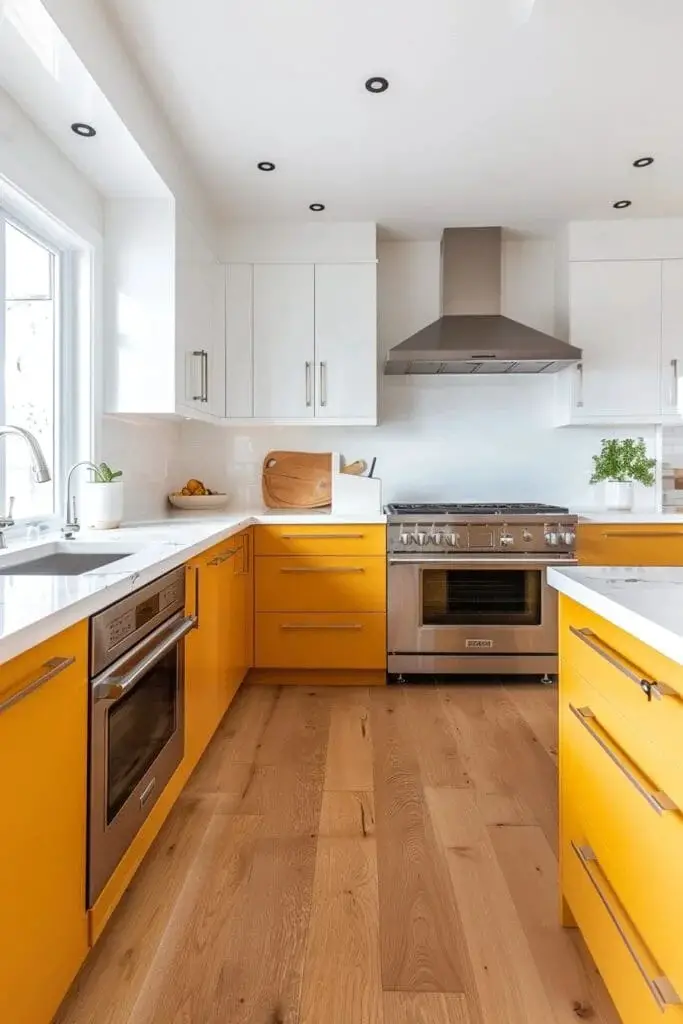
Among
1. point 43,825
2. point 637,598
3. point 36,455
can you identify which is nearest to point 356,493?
point 36,455

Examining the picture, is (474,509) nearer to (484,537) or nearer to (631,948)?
(484,537)

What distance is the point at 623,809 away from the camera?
3.63 ft

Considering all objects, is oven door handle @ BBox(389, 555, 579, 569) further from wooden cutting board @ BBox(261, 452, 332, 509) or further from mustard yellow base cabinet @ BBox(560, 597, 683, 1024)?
mustard yellow base cabinet @ BBox(560, 597, 683, 1024)

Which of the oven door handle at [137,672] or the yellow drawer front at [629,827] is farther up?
the oven door handle at [137,672]

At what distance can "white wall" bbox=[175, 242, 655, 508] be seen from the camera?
386 cm

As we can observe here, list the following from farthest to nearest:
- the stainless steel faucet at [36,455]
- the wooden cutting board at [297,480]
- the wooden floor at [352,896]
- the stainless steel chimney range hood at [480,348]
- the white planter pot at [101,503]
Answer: the wooden cutting board at [297,480] → the stainless steel chimney range hood at [480,348] → the white planter pot at [101,503] → the stainless steel faucet at [36,455] → the wooden floor at [352,896]

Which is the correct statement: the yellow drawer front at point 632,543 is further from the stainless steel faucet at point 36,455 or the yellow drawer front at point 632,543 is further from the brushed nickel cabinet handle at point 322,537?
the stainless steel faucet at point 36,455

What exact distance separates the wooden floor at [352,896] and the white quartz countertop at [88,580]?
2.63 feet

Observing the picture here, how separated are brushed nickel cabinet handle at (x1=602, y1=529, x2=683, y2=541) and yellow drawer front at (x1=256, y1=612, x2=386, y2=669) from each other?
1.24 metres

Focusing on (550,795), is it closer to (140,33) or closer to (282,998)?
(282,998)

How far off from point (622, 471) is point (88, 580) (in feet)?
10.1

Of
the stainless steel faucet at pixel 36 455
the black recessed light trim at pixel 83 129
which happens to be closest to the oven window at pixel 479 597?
the stainless steel faucet at pixel 36 455

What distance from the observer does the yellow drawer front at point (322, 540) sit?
10.6ft

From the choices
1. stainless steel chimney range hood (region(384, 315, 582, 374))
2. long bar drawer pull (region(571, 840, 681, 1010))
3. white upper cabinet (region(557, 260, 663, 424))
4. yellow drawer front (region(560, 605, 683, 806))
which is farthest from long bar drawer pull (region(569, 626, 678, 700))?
white upper cabinet (region(557, 260, 663, 424))
